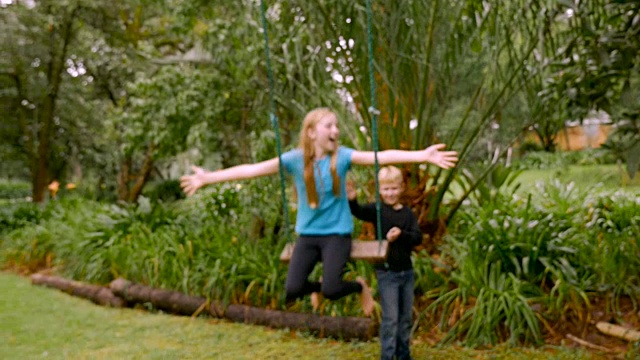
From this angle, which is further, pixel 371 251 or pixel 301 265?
pixel 301 265

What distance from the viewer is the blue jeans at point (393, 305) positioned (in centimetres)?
446

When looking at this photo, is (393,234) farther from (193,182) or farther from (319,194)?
(193,182)

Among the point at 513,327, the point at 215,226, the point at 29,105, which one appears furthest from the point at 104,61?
the point at 513,327

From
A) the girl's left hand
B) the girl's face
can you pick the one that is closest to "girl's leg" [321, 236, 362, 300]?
the girl's face

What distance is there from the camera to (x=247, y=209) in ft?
27.3

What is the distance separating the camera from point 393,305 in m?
4.45

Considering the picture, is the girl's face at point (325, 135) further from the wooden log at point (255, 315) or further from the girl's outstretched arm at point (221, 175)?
the wooden log at point (255, 315)

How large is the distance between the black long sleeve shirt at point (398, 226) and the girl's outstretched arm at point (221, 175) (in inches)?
24.9

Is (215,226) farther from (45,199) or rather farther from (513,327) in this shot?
(45,199)

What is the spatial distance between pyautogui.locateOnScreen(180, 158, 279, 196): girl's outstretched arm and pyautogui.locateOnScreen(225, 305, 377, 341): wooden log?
192 cm

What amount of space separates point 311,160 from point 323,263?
690 mm

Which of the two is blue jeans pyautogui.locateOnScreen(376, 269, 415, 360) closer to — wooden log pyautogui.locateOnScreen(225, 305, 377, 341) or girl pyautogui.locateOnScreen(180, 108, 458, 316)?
girl pyautogui.locateOnScreen(180, 108, 458, 316)

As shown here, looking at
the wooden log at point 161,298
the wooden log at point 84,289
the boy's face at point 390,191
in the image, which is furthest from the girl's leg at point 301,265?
the wooden log at point 84,289

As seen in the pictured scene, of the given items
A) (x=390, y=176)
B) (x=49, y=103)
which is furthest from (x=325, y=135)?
(x=49, y=103)
